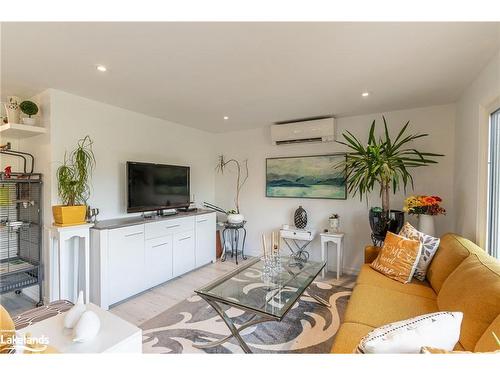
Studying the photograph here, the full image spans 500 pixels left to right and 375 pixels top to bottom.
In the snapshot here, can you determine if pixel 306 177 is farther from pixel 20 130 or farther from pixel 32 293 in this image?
pixel 32 293

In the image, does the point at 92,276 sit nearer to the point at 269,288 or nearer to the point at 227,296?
the point at 227,296

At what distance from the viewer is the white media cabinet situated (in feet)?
7.73

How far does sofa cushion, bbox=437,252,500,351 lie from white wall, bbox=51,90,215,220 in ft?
10.8

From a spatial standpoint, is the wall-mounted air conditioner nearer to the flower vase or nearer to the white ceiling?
the white ceiling

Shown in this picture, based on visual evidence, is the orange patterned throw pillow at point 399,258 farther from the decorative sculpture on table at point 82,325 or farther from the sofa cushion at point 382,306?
the decorative sculpture on table at point 82,325

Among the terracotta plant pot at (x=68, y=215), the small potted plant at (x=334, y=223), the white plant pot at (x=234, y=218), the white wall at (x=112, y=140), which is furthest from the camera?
the white plant pot at (x=234, y=218)

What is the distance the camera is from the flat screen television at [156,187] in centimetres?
284

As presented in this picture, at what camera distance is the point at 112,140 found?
2.87m

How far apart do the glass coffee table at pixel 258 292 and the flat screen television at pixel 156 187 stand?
1.55 metres

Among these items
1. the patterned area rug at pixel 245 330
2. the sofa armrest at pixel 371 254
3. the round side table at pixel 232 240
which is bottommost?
the patterned area rug at pixel 245 330

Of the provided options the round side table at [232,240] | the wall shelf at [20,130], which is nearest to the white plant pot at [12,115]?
the wall shelf at [20,130]

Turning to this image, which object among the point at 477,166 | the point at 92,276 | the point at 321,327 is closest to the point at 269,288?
the point at 321,327

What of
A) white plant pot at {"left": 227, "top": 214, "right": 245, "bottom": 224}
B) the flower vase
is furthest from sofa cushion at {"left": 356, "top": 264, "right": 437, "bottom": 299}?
white plant pot at {"left": 227, "top": 214, "right": 245, "bottom": 224}

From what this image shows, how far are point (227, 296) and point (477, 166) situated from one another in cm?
242
